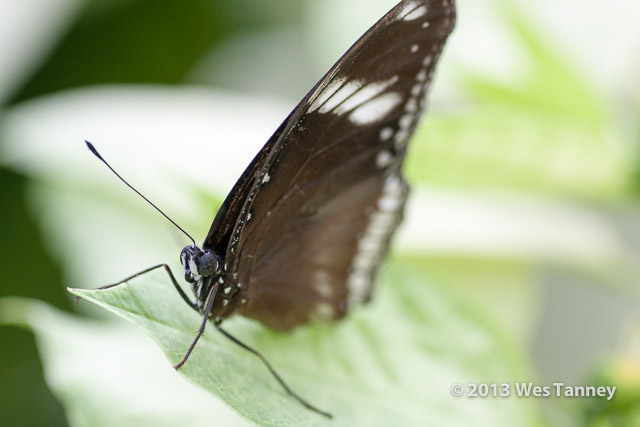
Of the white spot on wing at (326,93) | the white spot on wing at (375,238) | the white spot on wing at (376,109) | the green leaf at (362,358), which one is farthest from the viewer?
the white spot on wing at (375,238)

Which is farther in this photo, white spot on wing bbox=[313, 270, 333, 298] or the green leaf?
white spot on wing bbox=[313, 270, 333, 298]

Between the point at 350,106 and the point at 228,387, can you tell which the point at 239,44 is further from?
the point at 228,387

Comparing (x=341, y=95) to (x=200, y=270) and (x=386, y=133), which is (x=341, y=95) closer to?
(x=386, y=133)

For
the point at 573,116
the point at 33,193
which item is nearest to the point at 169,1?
the point at 33,193

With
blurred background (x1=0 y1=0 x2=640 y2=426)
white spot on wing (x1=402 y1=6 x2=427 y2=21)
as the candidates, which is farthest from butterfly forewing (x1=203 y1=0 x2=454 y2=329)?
blurred background (x1=0 y1=0 x2=640 y2=426)

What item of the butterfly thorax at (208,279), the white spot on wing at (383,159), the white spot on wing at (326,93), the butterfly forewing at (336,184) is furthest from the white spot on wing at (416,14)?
the butterfly thorax at (208,279)

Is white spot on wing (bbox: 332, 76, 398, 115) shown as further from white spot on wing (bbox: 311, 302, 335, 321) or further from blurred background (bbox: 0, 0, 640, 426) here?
white spot on wing (bbox: 311, 302, 335, 321)

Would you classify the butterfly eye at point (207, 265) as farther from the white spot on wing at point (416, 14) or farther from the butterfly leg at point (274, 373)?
the white spot on wing at point (416, 14)
